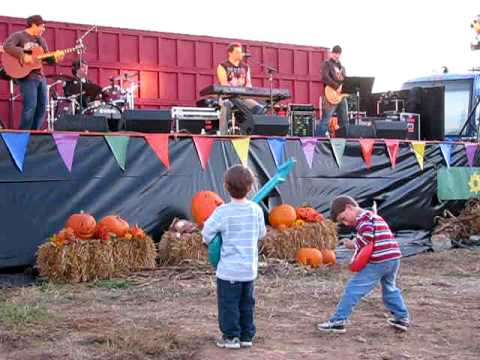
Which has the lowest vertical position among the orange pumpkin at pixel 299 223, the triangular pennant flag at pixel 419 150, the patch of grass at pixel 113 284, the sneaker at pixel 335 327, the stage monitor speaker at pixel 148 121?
the patch of grass at pixel 113 284

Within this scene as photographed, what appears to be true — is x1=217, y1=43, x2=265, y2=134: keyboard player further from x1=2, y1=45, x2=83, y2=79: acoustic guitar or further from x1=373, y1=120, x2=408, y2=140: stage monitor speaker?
x1=2, y1=45, x2=83, y2=79: acoustic guitar

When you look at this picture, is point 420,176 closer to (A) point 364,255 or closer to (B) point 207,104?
(B) point 207,104

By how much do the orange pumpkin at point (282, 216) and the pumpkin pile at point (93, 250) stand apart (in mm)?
1879

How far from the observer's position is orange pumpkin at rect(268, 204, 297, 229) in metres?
9.94

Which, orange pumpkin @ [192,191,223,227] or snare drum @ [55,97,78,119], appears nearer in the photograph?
orange pumpkin @ [192,191,223,227]

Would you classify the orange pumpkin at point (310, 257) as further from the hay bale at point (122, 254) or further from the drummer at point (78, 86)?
the drummer at point (78, 86)

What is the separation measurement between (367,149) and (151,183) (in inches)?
151

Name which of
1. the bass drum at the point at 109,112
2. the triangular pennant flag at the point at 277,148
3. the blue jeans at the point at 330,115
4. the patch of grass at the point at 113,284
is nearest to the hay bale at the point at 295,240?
the triangular pennant flag at the point at 277,148

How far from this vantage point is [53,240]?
322 inches

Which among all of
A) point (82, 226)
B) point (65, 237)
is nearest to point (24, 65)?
point (82, 226)

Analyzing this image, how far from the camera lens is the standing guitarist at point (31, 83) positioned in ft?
32.5

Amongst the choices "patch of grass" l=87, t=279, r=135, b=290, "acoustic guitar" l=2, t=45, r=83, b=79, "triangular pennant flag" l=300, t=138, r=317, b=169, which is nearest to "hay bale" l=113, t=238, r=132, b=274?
"patch of grass" l=87, t=279, r=135, b=290

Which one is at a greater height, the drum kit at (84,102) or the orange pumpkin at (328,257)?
the drum kit at (84,102)

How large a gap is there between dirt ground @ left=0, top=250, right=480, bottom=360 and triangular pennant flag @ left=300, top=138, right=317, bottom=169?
2.40m
